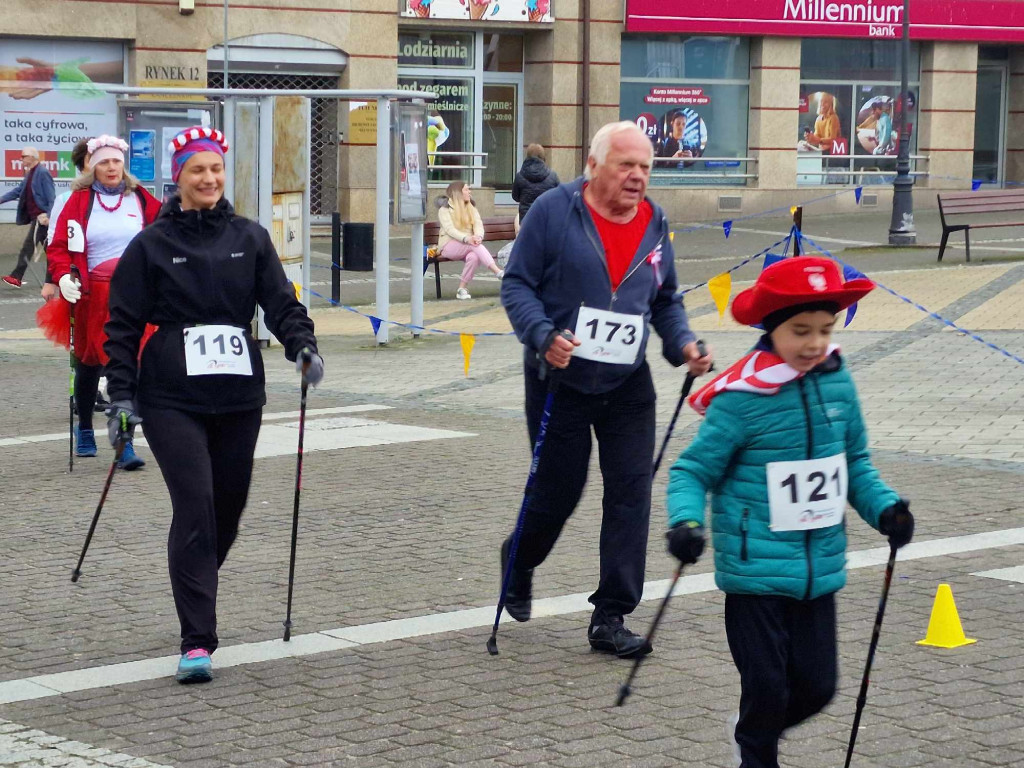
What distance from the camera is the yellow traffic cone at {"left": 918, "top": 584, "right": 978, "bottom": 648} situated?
19.4 ft

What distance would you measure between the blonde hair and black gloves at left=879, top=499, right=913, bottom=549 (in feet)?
49.8

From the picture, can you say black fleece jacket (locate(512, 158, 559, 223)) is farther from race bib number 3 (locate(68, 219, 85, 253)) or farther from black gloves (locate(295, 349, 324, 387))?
black gloves (locate(295, 349, 324, 387))

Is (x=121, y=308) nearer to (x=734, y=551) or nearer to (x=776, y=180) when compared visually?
(x=734, y=551)

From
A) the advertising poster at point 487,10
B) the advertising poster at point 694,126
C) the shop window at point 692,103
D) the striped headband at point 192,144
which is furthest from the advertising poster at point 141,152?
the advertising poster at point 694,126

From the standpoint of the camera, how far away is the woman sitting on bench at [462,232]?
19094 millimetres

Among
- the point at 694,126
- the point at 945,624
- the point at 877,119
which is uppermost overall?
the point at 877,119

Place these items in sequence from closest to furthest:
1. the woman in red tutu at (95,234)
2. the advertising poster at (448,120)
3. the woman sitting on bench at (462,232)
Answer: the woman in red tutu at (95,234)
the woman sitting on bench at (462,232)
the advertising poster at (448,120)

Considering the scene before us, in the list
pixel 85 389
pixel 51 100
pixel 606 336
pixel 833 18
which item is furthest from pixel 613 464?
pixel 833 18

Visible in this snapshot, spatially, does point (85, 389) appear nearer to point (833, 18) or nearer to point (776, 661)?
point (776, 661)

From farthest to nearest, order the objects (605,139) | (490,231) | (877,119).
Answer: (877,119)
(490,231)
(605,139)

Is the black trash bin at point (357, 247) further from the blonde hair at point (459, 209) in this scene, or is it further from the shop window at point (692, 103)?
the shop window at point (692, 103)

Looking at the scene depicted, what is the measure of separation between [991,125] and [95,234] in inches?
1048

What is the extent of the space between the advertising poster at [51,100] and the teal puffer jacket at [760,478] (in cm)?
2158

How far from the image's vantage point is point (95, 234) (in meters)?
9.42
